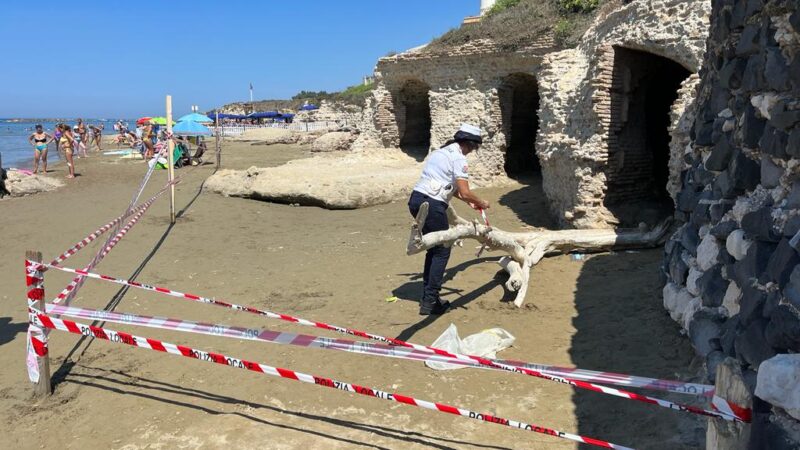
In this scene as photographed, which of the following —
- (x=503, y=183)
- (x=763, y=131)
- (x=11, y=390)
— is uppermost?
(x=763, y=131)

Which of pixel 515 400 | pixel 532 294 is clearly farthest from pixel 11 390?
pixel 532 294

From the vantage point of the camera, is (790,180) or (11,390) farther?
(11,390)

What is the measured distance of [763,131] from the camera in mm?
3092

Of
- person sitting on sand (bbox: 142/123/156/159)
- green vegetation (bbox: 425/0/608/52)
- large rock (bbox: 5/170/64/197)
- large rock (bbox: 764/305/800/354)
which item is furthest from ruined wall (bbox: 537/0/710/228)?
person sitting on sand (bbox: 142/123/156/159)

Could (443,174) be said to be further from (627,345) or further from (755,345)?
(755,345)

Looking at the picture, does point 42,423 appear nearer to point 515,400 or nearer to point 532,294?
point 515,400

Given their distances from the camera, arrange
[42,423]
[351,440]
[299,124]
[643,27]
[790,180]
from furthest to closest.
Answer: [299,124]
[643,27]
[42,423]
[351,440]
[790,180]

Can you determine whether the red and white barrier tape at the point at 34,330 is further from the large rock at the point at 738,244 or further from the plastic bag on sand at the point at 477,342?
the large rock at the point at 738,244

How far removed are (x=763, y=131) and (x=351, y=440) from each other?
299 centimetres

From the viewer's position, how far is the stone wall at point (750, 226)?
229 centimetres

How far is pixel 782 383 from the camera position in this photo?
226 cm

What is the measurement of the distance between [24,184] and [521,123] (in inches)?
516

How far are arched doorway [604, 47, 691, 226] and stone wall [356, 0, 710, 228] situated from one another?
0.09ft

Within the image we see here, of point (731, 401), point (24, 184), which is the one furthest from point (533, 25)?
point (24, 184)
